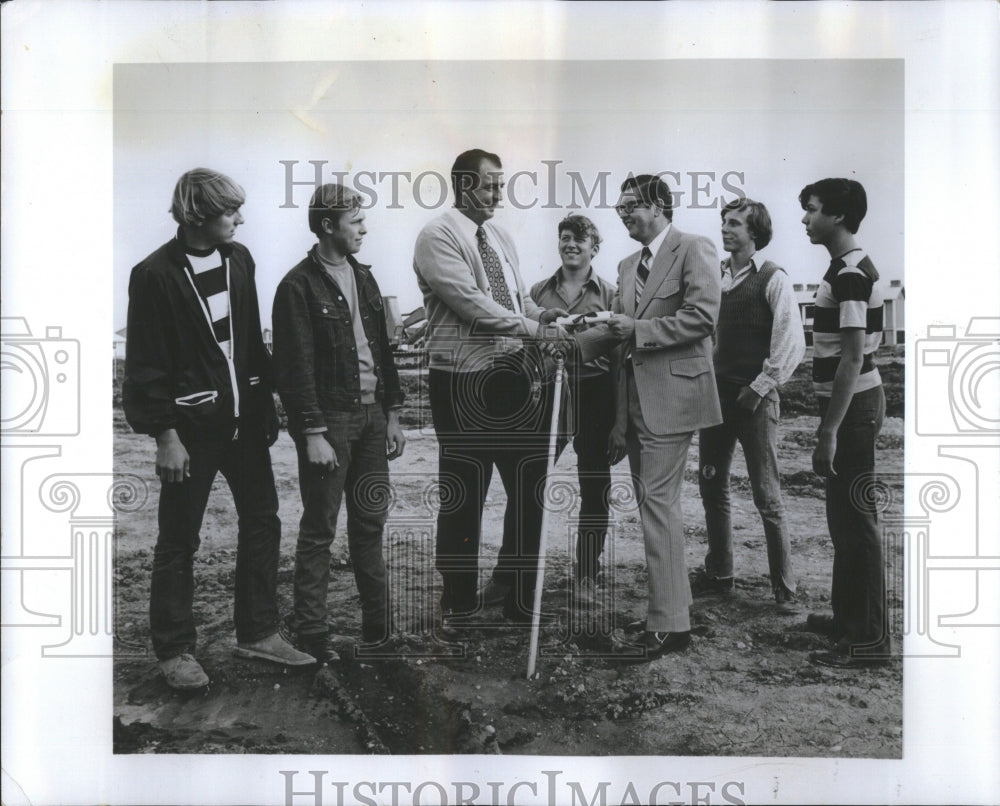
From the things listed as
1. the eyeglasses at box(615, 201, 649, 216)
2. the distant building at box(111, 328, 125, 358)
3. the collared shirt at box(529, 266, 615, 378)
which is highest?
the eyeglasses at box(615, 201, 649, 216)

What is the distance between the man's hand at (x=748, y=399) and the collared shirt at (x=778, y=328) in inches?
0.7

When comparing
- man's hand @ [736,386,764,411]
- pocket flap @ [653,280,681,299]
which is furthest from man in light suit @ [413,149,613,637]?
man's hand @ [736,386,764,411]

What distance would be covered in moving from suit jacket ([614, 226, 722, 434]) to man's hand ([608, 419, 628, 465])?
3.7 inches

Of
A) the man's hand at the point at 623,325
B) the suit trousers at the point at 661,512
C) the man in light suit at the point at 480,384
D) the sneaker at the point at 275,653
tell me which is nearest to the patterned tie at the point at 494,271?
the man in light suit at the point at 480,384

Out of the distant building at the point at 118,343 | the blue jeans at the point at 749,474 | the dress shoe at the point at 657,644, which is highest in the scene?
the distant building at the point at 118,343

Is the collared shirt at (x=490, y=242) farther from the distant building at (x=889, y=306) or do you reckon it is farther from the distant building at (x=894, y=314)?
the distant building at (x=894, y=314)

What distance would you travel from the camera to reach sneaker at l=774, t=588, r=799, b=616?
375cm

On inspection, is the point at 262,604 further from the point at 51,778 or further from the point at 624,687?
the point at 624,687

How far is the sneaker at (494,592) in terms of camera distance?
372cm

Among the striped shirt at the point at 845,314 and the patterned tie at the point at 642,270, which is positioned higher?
the patterned tie at the point at 642,270

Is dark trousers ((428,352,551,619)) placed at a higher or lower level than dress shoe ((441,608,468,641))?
higher

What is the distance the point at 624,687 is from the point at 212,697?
142 centimetres

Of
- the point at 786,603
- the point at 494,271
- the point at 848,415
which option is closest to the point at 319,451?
the point at 494,271

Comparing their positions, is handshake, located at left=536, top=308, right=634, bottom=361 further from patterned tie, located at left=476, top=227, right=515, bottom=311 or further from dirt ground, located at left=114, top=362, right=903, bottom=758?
dirt ground, located at left=114, top=362, right=903, bottom=758
